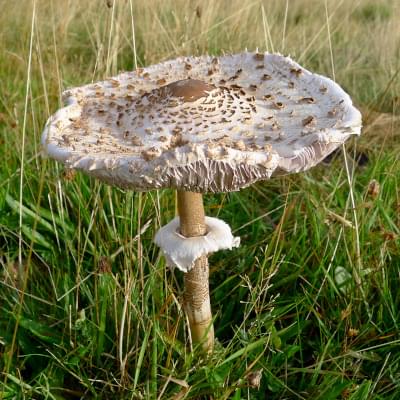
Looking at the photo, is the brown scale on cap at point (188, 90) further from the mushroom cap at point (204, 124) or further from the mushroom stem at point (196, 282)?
the mushroom stem at point (196, 282)

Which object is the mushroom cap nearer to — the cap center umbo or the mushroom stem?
the cap center umbo

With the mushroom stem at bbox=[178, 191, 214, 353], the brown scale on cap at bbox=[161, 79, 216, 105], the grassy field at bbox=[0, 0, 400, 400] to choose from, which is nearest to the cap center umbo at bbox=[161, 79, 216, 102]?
the brown scale on cap at bbox=[161, 79, 216, 105]

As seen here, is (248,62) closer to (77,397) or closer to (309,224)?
(309,224)

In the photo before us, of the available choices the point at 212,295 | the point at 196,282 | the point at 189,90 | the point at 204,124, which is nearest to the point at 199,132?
the point at 204,124

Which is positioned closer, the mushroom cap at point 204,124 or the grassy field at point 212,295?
the mushroom cap at point 204,124

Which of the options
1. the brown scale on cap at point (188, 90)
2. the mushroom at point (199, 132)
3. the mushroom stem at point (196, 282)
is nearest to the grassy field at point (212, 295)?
the mushroom stem at point (196, 282)

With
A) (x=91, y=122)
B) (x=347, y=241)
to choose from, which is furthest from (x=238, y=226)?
(x=91, y=122)

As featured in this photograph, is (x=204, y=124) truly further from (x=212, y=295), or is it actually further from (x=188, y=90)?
(x=212, y=295)
